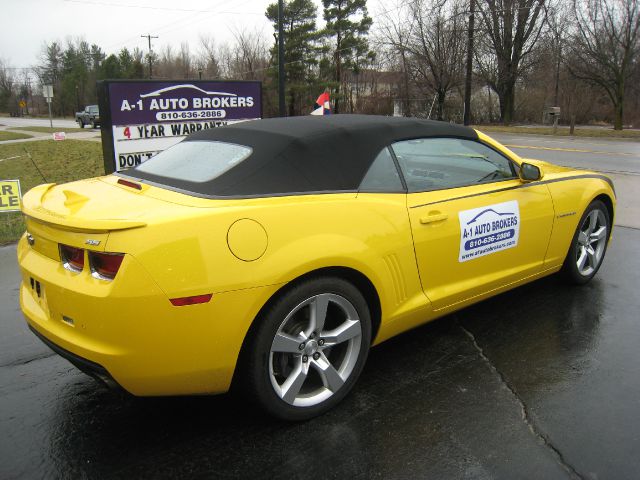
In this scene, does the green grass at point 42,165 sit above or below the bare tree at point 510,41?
below

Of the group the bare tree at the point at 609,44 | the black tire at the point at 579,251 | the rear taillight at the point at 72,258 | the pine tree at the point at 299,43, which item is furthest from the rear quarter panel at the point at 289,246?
the pine tree at the point at 299,43

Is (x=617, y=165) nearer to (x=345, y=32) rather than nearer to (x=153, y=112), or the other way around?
(x=153, y=112)

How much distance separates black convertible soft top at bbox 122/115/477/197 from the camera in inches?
103

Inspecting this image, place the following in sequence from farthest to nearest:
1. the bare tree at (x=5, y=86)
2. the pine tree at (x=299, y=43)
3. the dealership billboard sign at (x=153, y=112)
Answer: the bare tree at (x=5, y=86)
the pine tree at (x=299, y=43)
the dealership billboard sign at (x=153, y=112)

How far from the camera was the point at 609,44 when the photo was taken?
1201 inches

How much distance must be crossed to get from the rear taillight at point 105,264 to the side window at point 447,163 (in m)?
1.69

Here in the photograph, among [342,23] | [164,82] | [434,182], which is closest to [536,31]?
[342,23]

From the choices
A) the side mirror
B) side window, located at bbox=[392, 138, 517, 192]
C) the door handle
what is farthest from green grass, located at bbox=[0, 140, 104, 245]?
the side mirror

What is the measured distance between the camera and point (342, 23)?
1861 inches

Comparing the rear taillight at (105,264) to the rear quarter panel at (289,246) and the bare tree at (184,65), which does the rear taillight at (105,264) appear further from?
the bare tree at (184,65)

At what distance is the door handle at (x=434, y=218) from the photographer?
3.01 m

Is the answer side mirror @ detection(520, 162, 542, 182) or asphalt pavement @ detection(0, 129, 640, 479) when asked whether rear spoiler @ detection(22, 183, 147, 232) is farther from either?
side mirror @ detection(520, 162, 542, 182)

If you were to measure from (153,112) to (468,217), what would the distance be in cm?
522

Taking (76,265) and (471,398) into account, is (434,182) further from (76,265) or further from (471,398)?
(76,265)
